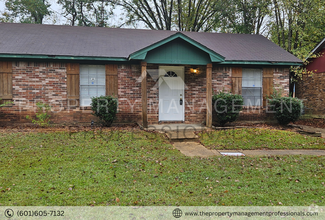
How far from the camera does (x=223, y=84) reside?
1017 centimetres

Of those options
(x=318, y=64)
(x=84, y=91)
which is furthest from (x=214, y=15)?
(x=84, y=91)

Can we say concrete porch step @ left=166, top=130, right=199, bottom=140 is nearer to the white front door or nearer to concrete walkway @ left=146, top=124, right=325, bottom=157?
concrete walkway @ left=146, top=124, right=325, bottom=157

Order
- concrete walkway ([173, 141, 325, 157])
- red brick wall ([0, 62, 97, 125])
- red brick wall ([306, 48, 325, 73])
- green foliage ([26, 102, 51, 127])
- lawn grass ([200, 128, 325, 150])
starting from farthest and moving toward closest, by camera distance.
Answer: red brick wall ([306, 48, 325, 73])
red brick wall ([0, 62, 97, 125])
green foliage ([26, 102, 51, 127])
lawn grass ([200, 128, 325, 150])
concrete walkway ([173, 141, 325, 157])

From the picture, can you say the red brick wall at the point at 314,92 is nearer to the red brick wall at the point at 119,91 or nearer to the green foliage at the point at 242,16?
the red brick wall at the point at 119,91

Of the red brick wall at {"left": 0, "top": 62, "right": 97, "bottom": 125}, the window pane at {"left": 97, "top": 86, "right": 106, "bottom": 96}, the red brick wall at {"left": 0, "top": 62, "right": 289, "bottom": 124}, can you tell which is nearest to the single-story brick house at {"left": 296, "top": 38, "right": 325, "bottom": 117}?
the red brick wall at {"left": 0, "top": 62, "right": 289, "bottom": 124}

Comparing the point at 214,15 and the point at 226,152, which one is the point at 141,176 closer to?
the point at 226,152

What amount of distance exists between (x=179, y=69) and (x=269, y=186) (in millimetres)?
6759

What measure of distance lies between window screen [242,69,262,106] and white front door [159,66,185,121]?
2.87 metres

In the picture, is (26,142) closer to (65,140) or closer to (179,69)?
(65,140)

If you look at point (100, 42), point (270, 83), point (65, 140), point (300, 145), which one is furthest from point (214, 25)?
point (65, 140)

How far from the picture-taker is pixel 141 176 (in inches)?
172

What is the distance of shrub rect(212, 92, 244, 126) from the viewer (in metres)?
8.92

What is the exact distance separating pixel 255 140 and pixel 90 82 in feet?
21.0

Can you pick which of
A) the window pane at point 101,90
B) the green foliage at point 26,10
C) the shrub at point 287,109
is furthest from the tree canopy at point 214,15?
the window pane at point 101,90
